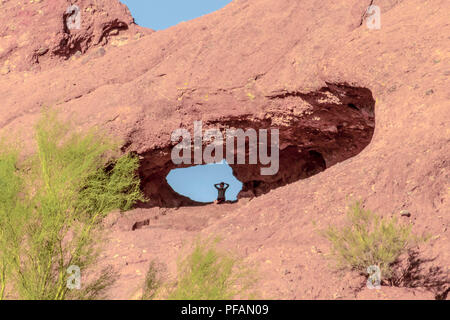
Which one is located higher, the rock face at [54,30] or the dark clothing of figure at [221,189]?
the rock face at [54,30]

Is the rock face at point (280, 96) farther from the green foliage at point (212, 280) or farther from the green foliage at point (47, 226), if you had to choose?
the green foliage at point (47, 226)

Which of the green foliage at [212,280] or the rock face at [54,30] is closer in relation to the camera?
the green foliage at [212,280]

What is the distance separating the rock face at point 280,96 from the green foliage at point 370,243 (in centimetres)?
22

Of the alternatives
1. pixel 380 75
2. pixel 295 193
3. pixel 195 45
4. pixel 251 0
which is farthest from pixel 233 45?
pixel 295 193

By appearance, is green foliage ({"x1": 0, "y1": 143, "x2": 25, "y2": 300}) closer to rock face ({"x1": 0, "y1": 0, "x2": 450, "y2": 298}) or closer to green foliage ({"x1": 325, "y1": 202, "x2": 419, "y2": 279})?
rock face ({"x1": 0, "y1": 0, "x2": 450, "y2": 298})

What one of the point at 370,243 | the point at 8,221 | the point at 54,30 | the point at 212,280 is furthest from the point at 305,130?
the point at 54,30

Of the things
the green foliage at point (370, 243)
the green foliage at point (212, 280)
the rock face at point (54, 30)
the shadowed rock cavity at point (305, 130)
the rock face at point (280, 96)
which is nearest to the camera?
the green foliage at point (212, 280)

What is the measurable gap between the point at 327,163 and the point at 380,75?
3.48m

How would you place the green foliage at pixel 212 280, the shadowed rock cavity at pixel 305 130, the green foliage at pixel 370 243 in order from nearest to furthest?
1. the green foliage at pixel 212 280
2. the green foliage at pixel 370 243
3. the shadowed rock cavity at pixel 305 130

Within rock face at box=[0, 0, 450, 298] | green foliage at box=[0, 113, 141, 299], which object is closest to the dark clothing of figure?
rock face at box=[0, 0, 450, 298]

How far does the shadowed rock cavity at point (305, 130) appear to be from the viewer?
22.6 feet

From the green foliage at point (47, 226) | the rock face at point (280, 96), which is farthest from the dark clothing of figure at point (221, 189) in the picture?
the green foliage at point (47, 226)

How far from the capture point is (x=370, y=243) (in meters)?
3.81

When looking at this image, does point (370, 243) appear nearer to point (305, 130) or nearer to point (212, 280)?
point (212, 280)
